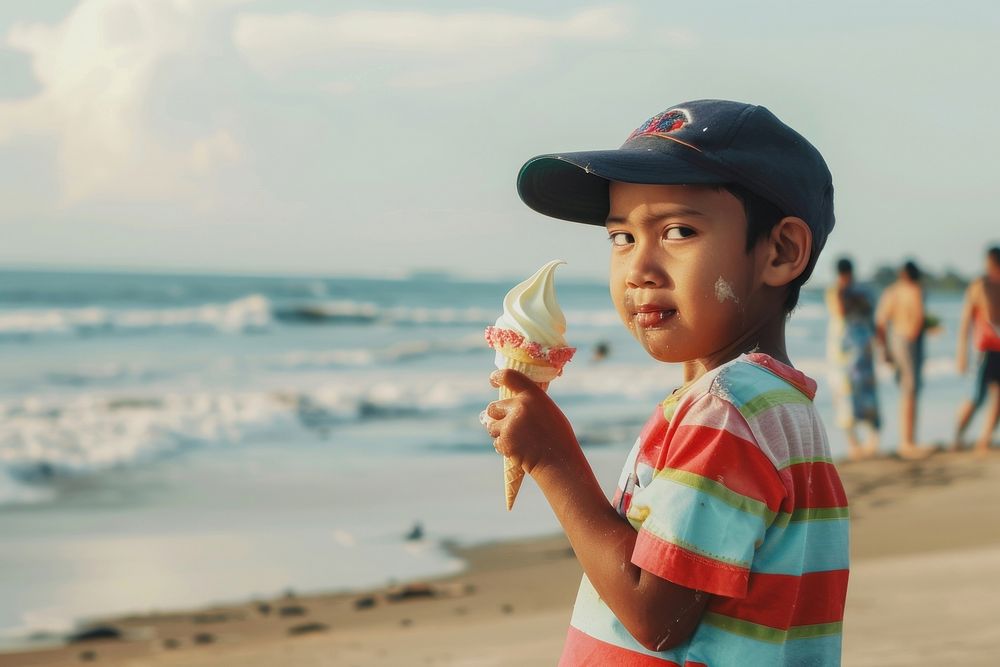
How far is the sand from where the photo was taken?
5090 millimetres

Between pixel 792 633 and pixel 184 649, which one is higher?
pixel 792 633

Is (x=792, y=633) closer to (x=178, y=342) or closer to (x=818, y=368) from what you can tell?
(x=818, y=368)

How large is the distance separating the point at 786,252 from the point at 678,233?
0.19m

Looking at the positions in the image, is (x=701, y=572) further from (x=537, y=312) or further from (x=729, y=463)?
(x=537, y=312)

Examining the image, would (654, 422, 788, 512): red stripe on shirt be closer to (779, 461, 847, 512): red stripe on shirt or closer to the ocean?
(779, 461, 847, 512): red stripe on shirt

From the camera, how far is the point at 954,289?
58.4 m

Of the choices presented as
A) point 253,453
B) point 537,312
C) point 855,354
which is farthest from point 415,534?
point 537,312

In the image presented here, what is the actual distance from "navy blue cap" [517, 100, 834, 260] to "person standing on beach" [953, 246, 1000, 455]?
9.67 meters

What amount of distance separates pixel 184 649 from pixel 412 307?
3310 centimetres

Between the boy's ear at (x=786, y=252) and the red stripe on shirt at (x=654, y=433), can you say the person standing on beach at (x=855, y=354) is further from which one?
the red stripe on shirt at (x=654, y=433)

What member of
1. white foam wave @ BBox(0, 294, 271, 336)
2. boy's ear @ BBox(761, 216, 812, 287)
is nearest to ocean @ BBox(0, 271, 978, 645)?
white foam wave @ BBox(0, 294, 271, 336)

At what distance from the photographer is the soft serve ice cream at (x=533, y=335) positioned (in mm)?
2152

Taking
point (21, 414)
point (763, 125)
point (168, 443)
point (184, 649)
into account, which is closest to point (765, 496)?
point (763, 125)

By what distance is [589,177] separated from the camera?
2045 mm
